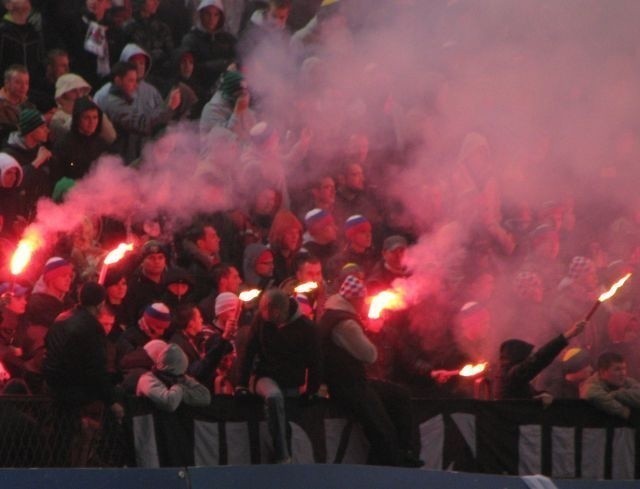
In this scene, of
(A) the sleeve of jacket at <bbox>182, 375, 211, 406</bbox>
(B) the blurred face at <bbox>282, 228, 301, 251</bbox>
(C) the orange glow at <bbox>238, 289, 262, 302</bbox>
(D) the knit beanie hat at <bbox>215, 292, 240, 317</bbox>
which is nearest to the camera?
(A) the sleeve of jacket at <bbox>182, 375, 211, 406</bbox>

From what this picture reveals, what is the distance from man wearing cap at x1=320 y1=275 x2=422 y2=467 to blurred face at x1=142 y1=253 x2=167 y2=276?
60.5 inches

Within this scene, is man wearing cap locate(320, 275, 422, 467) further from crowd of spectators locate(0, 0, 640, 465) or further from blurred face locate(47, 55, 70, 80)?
blurred face locate(47, 55, 70, 80)

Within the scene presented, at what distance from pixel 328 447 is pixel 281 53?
5.34m

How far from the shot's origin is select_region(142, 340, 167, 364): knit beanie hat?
9.80 m

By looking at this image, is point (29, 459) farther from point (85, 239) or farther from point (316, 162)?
point (316, 162)

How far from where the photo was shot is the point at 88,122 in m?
12.2

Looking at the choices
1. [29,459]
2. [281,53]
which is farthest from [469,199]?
[29,459]

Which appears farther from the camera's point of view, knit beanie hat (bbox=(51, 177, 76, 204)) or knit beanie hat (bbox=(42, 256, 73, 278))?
knit beanie hat (bbox=(51, 177, 76, 204))

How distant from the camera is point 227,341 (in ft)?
33.3

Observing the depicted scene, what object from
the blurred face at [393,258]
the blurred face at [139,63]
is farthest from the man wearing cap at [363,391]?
the blurred face at [139,63]

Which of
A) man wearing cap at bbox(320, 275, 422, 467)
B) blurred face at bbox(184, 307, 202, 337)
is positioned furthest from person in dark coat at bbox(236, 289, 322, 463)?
blurred face at bbox(184, 307, 202, 337)

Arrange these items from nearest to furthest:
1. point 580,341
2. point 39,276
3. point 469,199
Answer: point 39,276
point 580,341
point 469,199

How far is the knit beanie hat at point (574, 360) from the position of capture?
39.1ft

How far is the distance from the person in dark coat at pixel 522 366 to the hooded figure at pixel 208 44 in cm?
456
